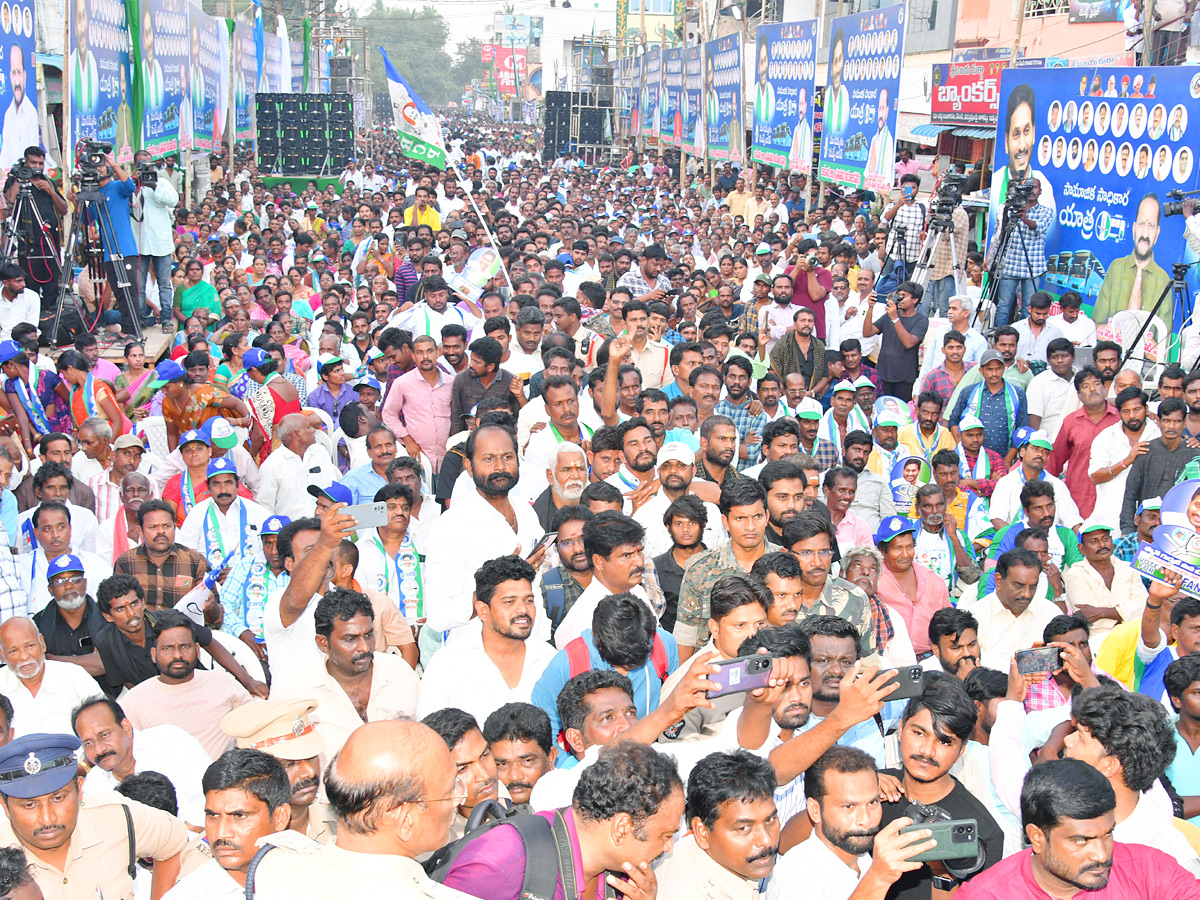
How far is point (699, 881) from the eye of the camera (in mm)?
2893

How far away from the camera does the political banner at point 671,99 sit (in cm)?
2747

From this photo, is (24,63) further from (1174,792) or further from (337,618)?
(1174,792)

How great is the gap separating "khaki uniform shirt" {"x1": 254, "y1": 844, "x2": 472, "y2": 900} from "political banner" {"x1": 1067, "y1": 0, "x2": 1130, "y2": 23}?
20038 millimetres

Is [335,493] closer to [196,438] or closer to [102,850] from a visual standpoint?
[196,438]

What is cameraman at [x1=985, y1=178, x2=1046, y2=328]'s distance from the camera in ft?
34.0

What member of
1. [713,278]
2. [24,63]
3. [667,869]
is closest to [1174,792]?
[667,869]

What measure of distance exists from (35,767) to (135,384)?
5.33 metres

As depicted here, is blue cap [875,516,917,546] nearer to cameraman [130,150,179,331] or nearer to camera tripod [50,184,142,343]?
camera tripod [50,184,142,343]

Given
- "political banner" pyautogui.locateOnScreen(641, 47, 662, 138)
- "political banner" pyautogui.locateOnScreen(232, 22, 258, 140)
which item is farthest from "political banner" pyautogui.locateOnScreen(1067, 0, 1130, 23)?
"political banner" pyautogui.locateOnScreen(232, 22, 258, 140)

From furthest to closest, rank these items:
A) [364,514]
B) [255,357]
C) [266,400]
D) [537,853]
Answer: [255,357], [266,400], [364,514], [537,853]

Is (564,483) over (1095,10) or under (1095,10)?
under

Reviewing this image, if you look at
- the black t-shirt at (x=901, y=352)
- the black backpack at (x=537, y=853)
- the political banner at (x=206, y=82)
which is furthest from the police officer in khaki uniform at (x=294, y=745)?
the political banner at (x=206, y=82)

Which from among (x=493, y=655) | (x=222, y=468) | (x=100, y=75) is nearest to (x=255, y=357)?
(x=222, y=468)

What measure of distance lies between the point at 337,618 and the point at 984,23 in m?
22.4
